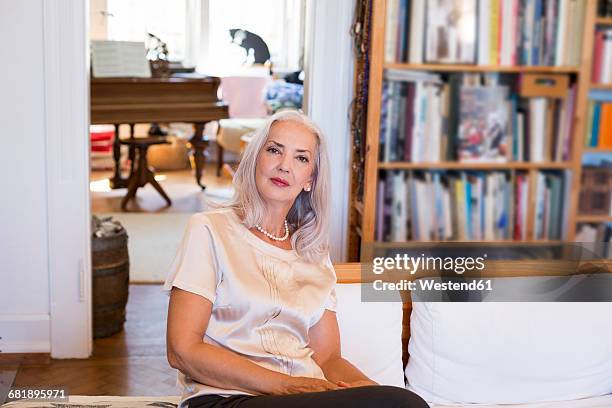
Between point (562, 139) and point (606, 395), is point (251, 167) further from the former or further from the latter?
point (562, 139)

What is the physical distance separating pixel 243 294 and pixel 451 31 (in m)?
1.85

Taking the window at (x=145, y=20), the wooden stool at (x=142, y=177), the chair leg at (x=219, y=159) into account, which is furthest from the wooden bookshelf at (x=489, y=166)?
the window at (x=145, y=20)

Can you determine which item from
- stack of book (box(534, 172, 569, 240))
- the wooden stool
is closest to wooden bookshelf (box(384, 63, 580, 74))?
stack of book (box(534, 172, 569, 240))

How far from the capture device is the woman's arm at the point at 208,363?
6.56 feet

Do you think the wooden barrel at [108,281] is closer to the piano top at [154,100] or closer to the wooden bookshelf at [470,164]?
the wooden bookshelf at [470,164]

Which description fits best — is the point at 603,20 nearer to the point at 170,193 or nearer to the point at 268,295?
the point at 268,295

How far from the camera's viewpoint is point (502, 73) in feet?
11.8

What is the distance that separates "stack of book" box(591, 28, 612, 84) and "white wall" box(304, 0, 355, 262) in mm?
981

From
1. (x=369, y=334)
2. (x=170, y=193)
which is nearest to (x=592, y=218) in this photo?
(x=369, y=334)

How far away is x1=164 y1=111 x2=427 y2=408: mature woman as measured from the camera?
6.56 ft

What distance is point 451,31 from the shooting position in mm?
3543

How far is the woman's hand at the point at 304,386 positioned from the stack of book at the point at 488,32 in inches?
69.6

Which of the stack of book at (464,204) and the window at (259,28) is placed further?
the window at (259,28)

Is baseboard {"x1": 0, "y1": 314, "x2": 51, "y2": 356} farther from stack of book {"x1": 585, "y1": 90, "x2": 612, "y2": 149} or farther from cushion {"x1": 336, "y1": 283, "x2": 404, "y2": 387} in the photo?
stack of book {"x1": 585, "y1": 90, "x2": 612, "y2": 149}
